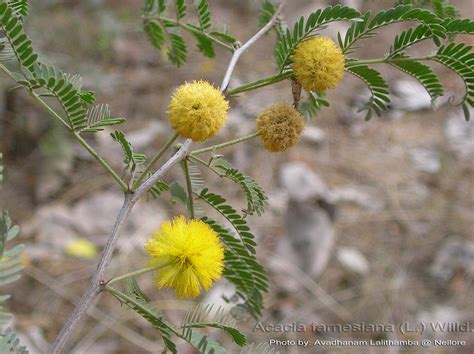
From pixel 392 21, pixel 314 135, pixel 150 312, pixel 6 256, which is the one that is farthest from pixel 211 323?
pixel 314 135

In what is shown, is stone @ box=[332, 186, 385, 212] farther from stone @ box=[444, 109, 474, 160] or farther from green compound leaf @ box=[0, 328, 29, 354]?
green compound leaf @ box=[0, 328, 29, 354]

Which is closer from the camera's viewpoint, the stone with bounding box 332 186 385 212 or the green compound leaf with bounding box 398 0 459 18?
the green compound leaf with bounding box 398 0 459 18

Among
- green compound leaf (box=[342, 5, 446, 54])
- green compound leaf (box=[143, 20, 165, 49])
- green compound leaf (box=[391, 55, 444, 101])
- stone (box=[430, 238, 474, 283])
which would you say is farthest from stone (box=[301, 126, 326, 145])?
green compound leaf (box=[342, 5, 446, 54])

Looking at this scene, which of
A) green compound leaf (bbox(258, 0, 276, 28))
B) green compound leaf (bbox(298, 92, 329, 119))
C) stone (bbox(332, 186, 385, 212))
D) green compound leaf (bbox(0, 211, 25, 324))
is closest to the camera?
green compound leaf (bbox(0, 211, 25, 324))

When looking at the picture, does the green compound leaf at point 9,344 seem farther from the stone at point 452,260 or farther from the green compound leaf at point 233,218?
the stone at point 452,260

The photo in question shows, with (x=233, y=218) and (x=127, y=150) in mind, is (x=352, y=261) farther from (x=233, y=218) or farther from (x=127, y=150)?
(x=127, y=150)

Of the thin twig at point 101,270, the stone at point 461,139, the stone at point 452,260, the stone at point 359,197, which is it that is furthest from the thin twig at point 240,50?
the stone at point 461,139
